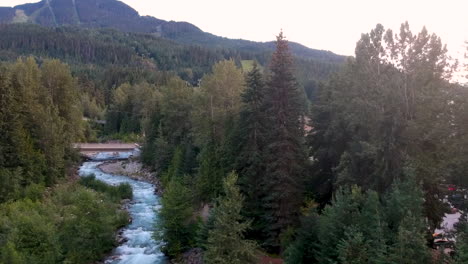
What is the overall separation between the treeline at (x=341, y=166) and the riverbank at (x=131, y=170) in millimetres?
22263

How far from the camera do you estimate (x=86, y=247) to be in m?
29.1

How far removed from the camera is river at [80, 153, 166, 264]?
30750 mm

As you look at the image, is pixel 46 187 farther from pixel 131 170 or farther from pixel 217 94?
pixel 131 170

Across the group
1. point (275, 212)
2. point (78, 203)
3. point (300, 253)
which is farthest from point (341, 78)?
point (78, 203)

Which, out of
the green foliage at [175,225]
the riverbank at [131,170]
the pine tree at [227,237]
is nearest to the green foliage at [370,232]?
the pine tree at [227,237]

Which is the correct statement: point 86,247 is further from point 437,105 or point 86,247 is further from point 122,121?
point 122,121

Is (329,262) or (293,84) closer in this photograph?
(329,262)

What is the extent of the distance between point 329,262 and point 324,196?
33.8ft

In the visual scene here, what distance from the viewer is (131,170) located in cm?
6531

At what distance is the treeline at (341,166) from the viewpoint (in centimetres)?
1909

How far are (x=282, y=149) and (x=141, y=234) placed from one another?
15189 mm

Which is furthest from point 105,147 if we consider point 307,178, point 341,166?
point 341,166

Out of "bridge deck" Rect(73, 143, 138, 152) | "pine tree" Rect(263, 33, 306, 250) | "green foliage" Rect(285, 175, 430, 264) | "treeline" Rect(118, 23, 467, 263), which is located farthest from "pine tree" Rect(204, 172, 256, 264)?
"bridge deck" Rect(73, 143, 138, 152)

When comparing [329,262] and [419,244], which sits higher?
[419,244]
